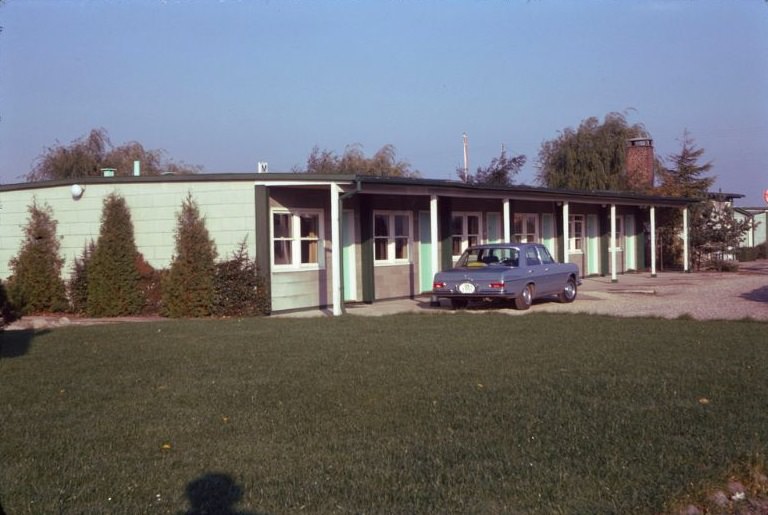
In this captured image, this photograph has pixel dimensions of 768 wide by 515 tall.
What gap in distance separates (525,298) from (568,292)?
9.15ft

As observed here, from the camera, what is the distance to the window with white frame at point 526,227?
28203 mm

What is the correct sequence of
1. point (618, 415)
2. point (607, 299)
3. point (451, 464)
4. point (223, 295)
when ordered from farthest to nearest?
point (607, 299) → point (223, 295) → point (618, 415) → point (451, 464)

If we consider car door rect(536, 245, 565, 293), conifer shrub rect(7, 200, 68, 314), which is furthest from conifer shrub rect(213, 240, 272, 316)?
car door rect(536, 245, 565, 293)

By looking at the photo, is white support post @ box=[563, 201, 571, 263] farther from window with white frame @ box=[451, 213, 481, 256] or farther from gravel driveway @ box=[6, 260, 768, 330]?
window with white frame @ box=[451, 213, 481, 256]

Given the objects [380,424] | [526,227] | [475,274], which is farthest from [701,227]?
[380,424]

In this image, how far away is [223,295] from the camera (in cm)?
1822

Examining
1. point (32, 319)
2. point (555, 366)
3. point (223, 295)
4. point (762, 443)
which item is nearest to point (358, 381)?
point (555, 366)

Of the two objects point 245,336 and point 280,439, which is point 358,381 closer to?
point 280,439

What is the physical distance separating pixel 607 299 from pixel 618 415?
15103 mm

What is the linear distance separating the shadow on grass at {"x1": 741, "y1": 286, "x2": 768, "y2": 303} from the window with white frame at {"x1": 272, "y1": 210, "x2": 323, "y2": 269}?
10.7 m

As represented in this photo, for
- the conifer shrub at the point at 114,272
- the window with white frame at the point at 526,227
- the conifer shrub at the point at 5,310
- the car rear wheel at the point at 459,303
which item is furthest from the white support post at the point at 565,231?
the conifer shrub at the point at 5,310

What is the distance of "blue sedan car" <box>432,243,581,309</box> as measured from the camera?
1869cm

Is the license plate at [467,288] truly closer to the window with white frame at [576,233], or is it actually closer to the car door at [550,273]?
the car door at [550,273]

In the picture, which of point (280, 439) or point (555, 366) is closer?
point (280, 439)
